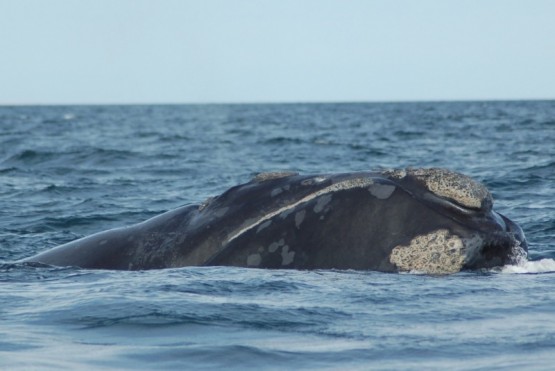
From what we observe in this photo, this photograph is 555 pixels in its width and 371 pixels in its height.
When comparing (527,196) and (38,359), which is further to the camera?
(527,196)

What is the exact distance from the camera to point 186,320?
725 cm

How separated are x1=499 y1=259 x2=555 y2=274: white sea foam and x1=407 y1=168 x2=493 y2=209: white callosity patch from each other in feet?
1.70

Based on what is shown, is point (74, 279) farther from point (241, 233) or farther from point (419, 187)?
point (419, 187)

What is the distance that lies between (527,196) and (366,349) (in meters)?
11.2

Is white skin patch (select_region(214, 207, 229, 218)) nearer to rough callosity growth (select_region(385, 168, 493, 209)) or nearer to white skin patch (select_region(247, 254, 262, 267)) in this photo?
white skin patch (select_region(247, 254, 262, 267))

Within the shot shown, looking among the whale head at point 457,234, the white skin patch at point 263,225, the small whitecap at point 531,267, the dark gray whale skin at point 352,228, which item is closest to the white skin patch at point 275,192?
the dark gray whale skin at point 352,228

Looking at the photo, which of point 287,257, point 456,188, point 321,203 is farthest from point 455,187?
point 287,257

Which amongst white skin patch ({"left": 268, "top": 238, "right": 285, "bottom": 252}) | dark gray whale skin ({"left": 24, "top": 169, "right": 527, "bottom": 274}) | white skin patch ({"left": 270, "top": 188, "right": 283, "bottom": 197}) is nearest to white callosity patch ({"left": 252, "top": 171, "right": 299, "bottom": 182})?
dark gray whale skin ({"left": 24, "top": 169, "right": 527, "bottom": 274})

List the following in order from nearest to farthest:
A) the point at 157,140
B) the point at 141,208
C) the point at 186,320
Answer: the point at 186,320
the point at 141,208
the point at 157,140

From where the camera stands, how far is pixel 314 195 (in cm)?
885

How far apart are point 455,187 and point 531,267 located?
111cm

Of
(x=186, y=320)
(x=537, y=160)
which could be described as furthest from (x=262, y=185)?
(x=537, y=160)

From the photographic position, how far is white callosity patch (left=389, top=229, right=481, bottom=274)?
838 centimetres

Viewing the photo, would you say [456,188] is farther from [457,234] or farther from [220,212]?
[220,212]
